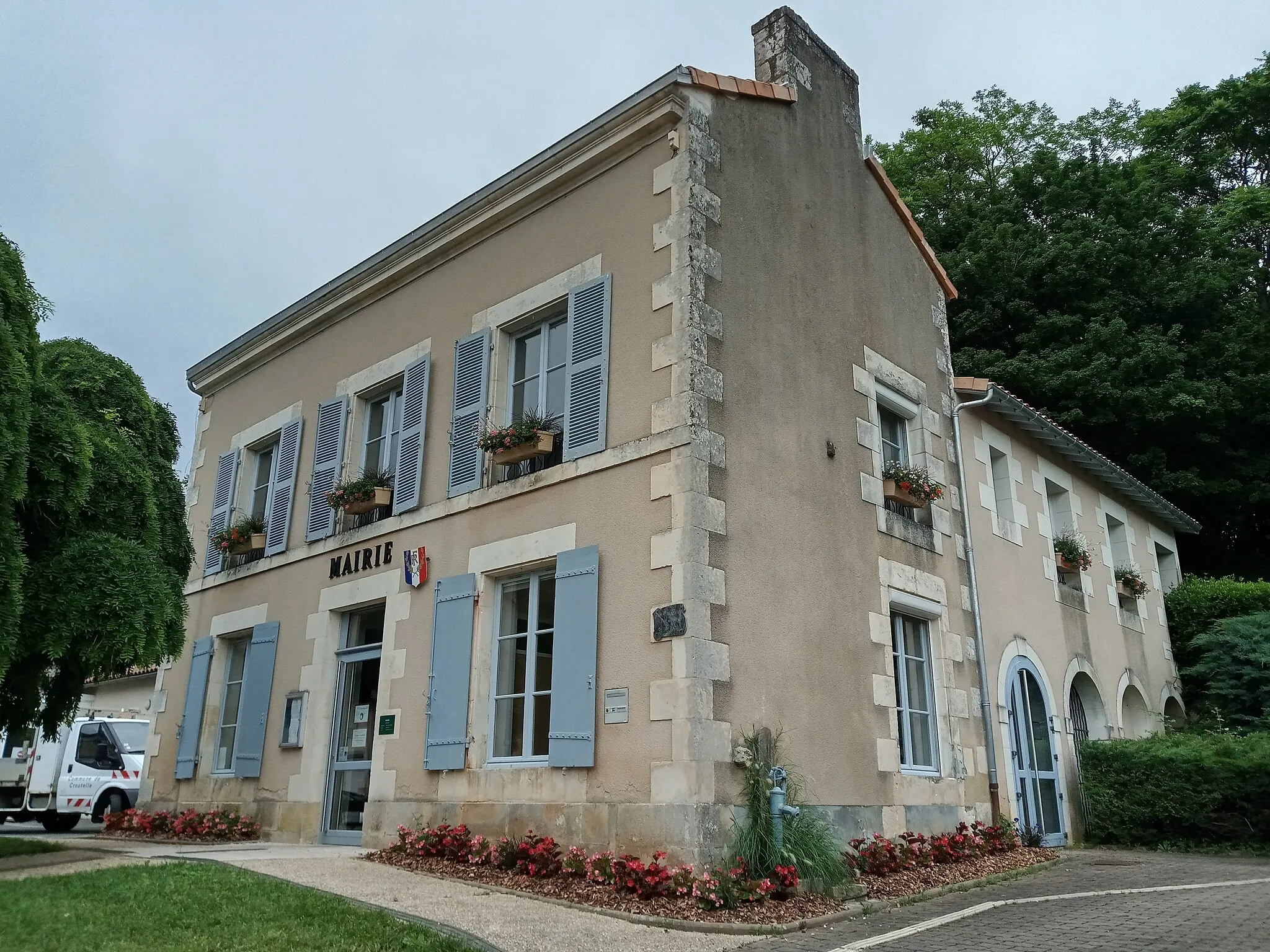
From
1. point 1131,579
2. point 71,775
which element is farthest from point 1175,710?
point 71,775

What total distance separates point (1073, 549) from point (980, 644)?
3.28m

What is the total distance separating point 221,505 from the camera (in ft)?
39.5

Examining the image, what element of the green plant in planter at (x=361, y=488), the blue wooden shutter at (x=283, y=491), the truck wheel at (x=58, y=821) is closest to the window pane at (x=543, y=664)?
the green plant in planter at (x=361, y=488)

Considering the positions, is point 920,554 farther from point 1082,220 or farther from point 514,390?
point 1082,220

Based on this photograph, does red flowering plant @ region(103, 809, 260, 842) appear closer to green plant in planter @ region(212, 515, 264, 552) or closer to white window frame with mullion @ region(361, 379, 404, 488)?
green plant in planter @ region(212, 515, 264, 552)

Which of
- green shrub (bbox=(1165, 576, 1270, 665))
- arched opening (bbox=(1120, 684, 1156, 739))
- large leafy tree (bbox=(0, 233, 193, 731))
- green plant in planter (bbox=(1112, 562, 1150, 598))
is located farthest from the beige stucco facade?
green shrub (bbox=(1165, 576, 1270, 665))

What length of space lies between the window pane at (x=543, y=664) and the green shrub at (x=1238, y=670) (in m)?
9.51

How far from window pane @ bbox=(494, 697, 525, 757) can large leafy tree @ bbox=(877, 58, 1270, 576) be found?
13.4m

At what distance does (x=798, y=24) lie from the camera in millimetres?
9805

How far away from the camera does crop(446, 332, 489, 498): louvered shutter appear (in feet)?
28.8

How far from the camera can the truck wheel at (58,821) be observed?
46.2 feet

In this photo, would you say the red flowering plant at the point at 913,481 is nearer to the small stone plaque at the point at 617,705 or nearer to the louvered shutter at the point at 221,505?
the small stone plaque at the point at 617,705

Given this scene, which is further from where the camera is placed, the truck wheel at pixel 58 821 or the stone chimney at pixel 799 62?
the truck wheel at pixel 58 821

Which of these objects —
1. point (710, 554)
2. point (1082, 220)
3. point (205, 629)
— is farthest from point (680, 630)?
point (1082, 220)
